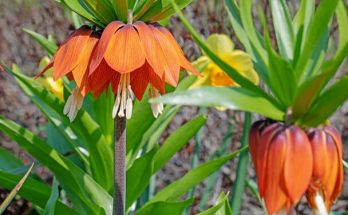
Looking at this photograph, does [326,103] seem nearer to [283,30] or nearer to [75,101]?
[283,30]

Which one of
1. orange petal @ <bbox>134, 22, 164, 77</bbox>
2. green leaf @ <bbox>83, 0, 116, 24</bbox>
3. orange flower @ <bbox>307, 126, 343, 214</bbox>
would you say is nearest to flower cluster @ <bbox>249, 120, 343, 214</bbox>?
orange flower @ <bbox>307, 126, 343, 214</bbox>

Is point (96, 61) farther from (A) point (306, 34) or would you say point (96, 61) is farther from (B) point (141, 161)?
(B) point (141, 161)

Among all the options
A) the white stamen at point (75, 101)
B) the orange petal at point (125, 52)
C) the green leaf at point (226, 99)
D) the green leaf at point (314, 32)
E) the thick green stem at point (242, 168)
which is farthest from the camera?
the thick green stem at point (242, 168)

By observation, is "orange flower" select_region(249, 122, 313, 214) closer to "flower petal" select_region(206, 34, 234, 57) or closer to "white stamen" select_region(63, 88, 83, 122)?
"white stamen" select_region(63, 88, 83, 122)

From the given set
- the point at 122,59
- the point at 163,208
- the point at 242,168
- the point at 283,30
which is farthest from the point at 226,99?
the point at 242,168

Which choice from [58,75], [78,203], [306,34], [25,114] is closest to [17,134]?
[78,203]

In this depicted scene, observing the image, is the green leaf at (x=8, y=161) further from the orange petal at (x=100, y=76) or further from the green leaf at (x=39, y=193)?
the orange petal at (x=100, y=76)

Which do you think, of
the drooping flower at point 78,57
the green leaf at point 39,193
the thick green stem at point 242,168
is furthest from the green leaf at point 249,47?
the thick green stem at point 242,168
